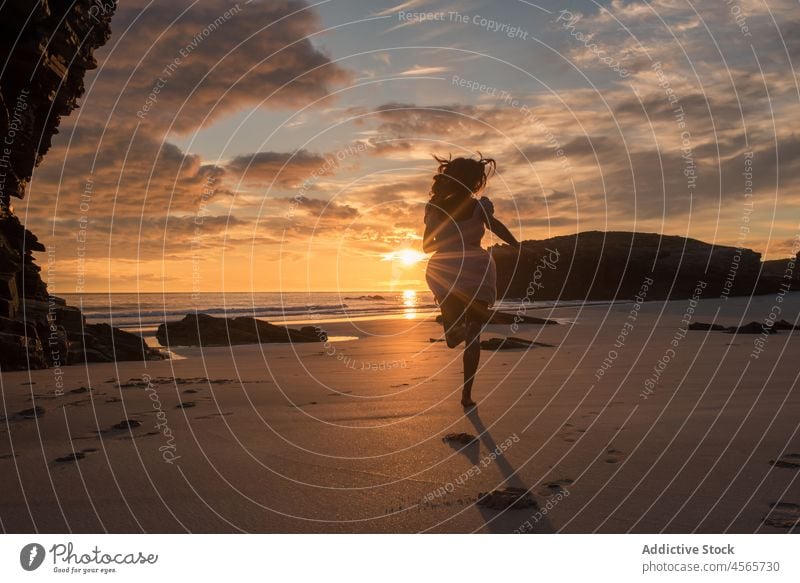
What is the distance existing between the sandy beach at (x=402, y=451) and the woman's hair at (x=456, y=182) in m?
2.32

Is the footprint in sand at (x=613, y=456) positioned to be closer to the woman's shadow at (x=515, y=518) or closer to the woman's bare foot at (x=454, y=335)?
the woman's shadow at (x=515, y=518)

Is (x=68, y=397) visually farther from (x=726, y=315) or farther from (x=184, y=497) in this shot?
(x=726, y=315)

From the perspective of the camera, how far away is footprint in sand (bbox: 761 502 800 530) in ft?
11.8

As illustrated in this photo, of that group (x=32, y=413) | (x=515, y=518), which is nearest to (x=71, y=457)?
(x=32, y=413)

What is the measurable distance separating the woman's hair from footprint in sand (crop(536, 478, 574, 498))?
4.28 meters

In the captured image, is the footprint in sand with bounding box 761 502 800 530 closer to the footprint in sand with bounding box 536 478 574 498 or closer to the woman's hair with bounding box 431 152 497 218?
the footprint in sand with bounding box 536 478 574 498

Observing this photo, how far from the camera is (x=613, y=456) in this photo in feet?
16.3

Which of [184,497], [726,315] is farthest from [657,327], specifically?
[184,497]

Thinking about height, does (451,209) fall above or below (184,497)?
above

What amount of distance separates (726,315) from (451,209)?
73.6 ft

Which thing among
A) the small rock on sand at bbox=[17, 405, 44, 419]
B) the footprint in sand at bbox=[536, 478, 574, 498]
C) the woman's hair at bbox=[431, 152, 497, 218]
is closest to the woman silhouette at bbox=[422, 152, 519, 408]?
the woman's hair at bbox=[431, 152, 497, 218]

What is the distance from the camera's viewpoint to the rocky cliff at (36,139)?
10547 mm

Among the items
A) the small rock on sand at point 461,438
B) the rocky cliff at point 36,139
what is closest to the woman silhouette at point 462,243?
the small rock on sand at point 461,438

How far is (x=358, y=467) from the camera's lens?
4828 millimetres
